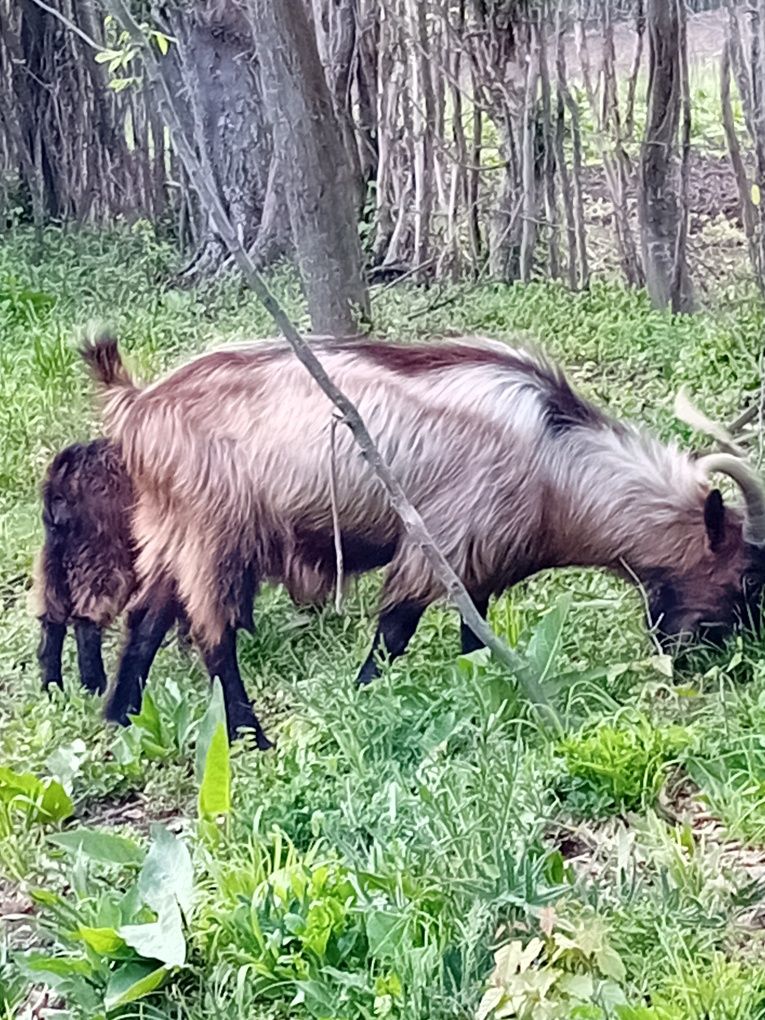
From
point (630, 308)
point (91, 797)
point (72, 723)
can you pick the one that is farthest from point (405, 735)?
point (630, 308)

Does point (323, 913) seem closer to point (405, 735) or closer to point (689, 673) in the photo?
point (405, 735)

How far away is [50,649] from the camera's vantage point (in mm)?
4910

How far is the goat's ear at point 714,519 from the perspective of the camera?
14.0 feet

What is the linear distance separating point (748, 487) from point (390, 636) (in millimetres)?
1139

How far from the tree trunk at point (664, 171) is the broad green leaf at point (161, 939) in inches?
210

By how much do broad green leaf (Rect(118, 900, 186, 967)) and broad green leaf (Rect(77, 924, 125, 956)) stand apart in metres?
0.02

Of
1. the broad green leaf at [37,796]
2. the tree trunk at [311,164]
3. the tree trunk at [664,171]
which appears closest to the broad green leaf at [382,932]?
the broad green leaf at [37,796]

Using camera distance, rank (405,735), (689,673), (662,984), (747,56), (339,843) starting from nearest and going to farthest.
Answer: (662,984) < (339,843) < (405,735) < (689,673) < (747,56)

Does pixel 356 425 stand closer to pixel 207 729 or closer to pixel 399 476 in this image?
pixel 399 476

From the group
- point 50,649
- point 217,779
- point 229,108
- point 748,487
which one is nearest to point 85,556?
point 50,649

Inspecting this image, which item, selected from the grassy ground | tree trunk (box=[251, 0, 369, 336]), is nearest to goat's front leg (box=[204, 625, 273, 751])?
the grassy ground

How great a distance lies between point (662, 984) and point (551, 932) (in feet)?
0.74

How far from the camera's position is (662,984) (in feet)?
9.48

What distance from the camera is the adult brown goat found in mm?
4438
